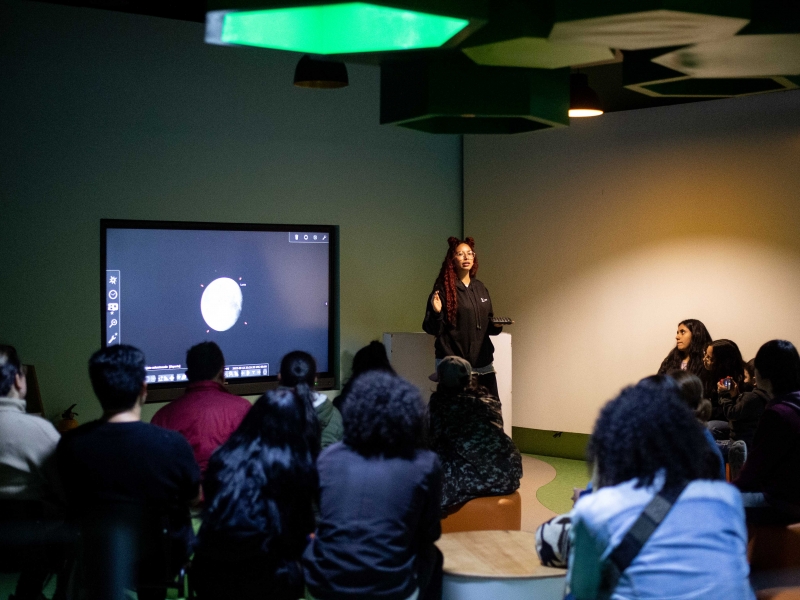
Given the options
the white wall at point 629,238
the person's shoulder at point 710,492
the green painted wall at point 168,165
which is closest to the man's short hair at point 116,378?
the person's shoulder at point 710,492

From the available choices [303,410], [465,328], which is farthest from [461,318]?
[303,410]

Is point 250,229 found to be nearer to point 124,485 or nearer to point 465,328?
point 465,328

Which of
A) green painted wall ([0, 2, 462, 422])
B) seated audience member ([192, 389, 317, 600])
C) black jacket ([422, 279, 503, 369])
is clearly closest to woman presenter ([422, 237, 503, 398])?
black jacket ([422, 279, 503, 369])

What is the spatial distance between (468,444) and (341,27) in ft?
6.61

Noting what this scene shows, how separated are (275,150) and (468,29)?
4.44m

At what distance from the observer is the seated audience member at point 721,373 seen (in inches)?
211

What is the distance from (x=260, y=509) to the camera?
2.66m

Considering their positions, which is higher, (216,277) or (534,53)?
(534,53)

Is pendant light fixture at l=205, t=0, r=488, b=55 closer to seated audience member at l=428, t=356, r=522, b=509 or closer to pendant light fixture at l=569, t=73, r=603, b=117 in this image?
seated audience member at l=428, t=356, r=522, b=509

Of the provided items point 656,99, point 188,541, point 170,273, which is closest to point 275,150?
point 170,273

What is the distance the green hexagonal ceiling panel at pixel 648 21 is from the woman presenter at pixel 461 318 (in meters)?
3.95

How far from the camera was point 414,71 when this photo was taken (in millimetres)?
3012

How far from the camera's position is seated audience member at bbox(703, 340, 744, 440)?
5.36 m

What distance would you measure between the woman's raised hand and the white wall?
48.6 inches
